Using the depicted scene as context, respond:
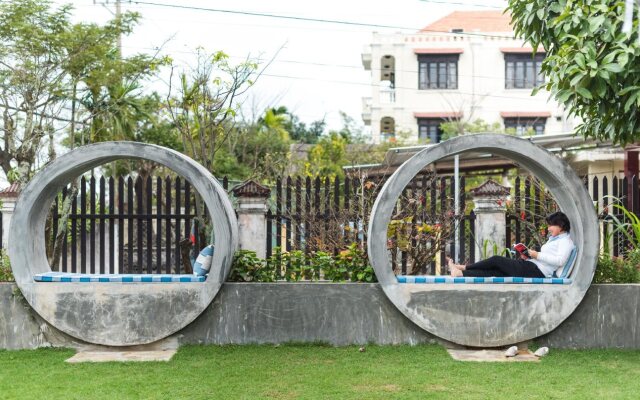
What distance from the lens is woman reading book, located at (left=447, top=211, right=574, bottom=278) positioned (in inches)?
304

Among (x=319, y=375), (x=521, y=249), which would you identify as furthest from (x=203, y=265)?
(x=521, y=249)

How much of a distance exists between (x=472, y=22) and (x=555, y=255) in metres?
30.0

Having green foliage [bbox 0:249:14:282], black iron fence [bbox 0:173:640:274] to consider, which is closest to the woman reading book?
black iron fence [bbox 0:173:640:274]

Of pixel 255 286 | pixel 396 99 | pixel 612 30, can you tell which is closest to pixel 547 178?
pixel 612 30

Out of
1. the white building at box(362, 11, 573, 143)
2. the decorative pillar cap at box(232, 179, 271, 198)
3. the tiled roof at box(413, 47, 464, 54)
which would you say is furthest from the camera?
the white building at box(362, 11, 573, 143)

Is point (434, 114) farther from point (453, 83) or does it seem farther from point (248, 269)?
point (248, 269)

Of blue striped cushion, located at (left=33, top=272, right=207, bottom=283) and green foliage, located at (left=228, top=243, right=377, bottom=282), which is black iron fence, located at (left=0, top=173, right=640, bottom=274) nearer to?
green foliage, located at (left=228, top=243, right=377, bottom=282)

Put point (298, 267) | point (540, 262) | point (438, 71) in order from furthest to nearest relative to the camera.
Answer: point (438, 71) < point (298, 267) < point (540, 262)

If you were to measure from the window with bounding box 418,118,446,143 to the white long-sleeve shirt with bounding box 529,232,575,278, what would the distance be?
24906 mm

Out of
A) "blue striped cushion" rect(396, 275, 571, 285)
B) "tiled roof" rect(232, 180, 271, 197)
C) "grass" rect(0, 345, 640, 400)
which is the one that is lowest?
"grass" rect(0, 345, 640, 400)

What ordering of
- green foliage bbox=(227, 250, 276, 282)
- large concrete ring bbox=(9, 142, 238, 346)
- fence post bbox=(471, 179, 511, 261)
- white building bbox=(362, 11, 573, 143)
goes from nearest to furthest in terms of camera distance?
large concrete ring bbox=(9, 142, 238, 346) < green foliage bbox=(227, 250, 276, 282) < fence post bbox=(471, 179, 511, 261) < white building bbox=(362, 11, 573, 143)

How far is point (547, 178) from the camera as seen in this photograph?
7883 millimetres

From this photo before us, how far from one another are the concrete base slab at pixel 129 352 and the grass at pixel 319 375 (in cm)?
13

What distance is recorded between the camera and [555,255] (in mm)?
7770
